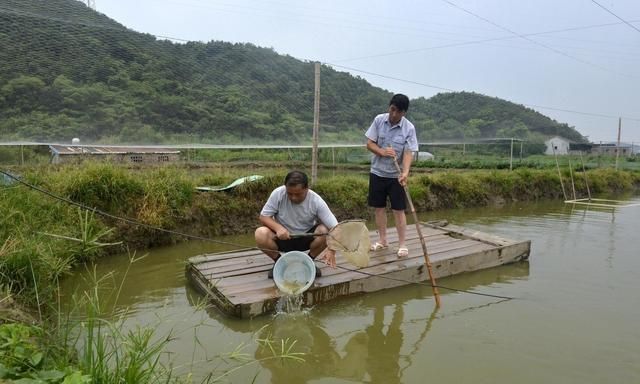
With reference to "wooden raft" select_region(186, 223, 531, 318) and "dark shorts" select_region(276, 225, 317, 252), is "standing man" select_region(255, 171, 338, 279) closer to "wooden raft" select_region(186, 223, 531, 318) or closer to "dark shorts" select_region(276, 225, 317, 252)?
"dark shorts" select_region(276, 225, 317, 252)

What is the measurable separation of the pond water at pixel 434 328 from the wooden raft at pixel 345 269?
4.0 inches

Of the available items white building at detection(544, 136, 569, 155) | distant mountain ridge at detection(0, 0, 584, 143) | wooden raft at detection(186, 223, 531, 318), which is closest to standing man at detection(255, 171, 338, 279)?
wooden raft at detection(186, 223, 531, 318)

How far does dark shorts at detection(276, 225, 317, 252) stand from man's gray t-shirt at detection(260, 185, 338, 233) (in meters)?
0.07

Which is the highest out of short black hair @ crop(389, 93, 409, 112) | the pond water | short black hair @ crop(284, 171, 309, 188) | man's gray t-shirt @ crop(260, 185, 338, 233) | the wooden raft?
short black hair @ crop(389, 93, 409, 112)

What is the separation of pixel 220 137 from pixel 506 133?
1554 cm

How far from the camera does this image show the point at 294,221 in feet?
11.8

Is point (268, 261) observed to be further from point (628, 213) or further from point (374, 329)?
point (628, 213)

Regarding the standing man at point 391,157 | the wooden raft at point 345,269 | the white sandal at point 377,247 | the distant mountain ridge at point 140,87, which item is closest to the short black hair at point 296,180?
the wooden raft at point 345,269

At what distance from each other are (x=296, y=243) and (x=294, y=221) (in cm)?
19

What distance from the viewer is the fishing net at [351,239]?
137 inches

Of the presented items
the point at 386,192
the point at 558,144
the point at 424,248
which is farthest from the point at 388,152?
the point at 558,144

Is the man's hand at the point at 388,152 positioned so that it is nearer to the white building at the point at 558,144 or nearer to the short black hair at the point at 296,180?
the short black hair at the point at 296,180

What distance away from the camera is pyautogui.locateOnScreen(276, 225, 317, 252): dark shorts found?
11.8 feet

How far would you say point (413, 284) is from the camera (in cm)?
414
